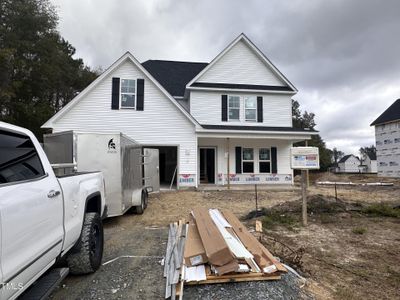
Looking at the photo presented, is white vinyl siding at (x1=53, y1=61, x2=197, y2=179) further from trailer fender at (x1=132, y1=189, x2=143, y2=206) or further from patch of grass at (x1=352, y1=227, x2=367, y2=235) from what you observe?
patch of grass at (x1=352, y1=227, x2=367, y2=235)

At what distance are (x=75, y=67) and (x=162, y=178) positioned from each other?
2111 centimetres

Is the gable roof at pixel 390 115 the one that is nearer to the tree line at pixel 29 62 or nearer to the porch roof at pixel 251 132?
the porch roof at pixel 251 132

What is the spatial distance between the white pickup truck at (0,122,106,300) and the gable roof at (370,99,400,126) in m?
43.2

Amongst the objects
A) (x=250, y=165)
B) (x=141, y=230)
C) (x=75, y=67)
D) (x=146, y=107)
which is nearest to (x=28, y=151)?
(x=141, y=230)

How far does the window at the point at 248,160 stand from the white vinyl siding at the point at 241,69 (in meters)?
4.36

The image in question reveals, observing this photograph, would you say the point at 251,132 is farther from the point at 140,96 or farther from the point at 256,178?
the point at 140,96

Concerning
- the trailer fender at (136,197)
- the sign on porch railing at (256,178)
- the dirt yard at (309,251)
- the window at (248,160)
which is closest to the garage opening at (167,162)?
the sign on porch railing at (256,178)

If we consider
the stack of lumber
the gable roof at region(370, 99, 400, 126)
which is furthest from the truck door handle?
the gable roof at region(370, 99, 400, 126)

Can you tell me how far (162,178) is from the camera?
2064cm

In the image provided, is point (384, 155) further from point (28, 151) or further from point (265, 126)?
point (28, 151)

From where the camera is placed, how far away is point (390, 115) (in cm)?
3909

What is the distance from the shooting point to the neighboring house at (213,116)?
15.5m

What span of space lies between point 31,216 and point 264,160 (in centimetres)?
1707

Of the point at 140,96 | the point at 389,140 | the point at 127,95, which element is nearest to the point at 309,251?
the point at 140,96
